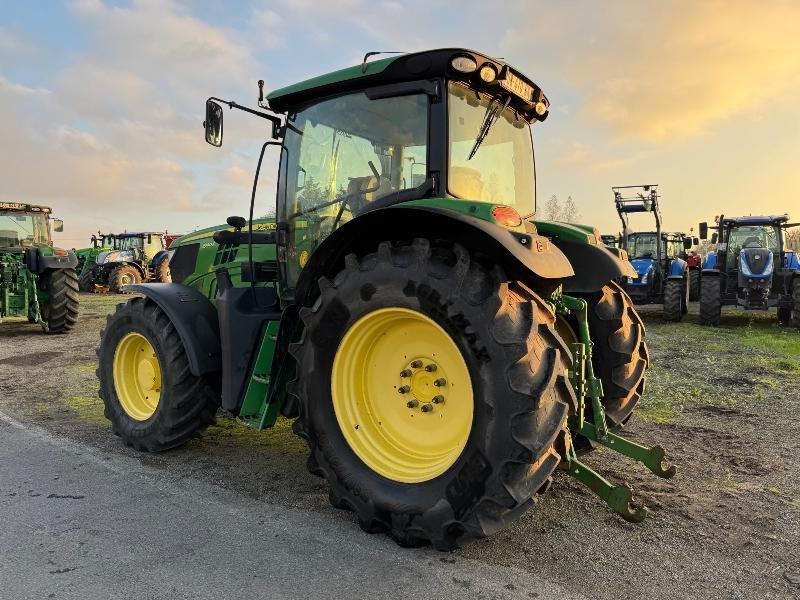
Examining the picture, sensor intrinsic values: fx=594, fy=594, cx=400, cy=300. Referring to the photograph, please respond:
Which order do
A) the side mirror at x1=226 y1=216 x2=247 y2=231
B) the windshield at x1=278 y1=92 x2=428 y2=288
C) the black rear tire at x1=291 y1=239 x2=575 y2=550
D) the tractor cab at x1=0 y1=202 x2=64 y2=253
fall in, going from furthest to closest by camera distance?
the tractor cab at x1=0 y1=202 x2=64 y2=253, the side mirror at x1=226 y1=216 x2=247 y2=231, the windshield at x1=278 y1=92 x2=428 y2=288, the black rear tire at x1=291 y1=239 x2=575 y2=550

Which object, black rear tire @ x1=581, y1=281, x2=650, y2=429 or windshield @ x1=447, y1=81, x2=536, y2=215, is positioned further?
black rear tire @ x1=581, y1=281, x2=650, y2=429

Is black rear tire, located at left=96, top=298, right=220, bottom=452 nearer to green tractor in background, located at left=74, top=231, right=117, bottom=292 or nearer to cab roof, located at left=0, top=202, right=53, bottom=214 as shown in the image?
cab roof, located at left=0, top=202, right=53, bottom=214

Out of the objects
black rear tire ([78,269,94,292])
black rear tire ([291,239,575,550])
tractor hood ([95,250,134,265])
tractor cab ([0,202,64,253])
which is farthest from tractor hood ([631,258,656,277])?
black rear tire ([78,269,94,292])

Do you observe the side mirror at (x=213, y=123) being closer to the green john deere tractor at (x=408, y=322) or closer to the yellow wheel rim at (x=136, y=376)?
the green john deere tractor at (x=408, y=322)

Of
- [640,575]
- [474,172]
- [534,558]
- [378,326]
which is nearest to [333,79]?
[474,172]

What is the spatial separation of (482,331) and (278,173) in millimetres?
2072

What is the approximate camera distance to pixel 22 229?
1255 cm

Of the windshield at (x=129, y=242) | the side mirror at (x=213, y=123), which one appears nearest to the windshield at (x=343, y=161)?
the side mirror at (x=213, y=123)

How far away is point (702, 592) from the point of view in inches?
94.7

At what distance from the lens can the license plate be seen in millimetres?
3422

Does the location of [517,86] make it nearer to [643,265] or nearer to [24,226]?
[643,265]

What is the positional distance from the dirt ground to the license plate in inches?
92.4

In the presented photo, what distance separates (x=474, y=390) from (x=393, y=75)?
182 cm

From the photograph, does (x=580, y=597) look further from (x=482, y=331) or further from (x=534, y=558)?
(x=482, y=331)
